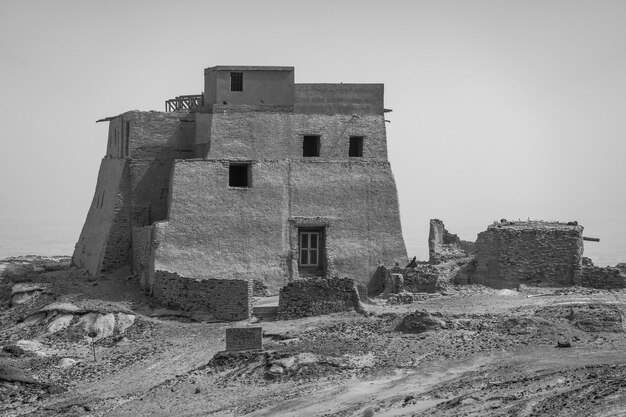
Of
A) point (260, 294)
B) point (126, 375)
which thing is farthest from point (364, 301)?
point (126, 375)

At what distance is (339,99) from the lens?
115 feet

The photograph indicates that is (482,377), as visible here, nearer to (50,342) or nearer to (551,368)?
(551,368)

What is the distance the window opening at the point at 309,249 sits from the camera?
33781mm

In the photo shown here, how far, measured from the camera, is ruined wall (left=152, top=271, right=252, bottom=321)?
98.3 ft

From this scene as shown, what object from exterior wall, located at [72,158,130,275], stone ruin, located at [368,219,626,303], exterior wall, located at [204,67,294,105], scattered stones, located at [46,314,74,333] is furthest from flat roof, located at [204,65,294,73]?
scattered stones, located at [46,314,74,333]

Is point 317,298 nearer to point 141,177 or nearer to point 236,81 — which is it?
point 141,177

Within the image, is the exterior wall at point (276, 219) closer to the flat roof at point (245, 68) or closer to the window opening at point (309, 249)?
the window opening at point (309, 249)

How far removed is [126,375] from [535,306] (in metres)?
9.91

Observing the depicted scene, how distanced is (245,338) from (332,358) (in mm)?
2374

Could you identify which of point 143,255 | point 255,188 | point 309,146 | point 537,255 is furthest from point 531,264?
point 143,255

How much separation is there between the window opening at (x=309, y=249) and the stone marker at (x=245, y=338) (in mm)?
7655

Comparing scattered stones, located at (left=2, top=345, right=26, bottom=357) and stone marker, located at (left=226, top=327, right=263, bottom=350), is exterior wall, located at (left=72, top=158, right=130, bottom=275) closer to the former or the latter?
scattered stones, located at (left=2, top=345, right=26, bottom=357)

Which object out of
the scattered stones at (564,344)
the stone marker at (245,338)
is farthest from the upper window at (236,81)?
the scattered stones at (564,344)

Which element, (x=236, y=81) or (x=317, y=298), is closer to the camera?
(x=317, y=298)
